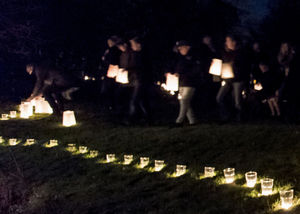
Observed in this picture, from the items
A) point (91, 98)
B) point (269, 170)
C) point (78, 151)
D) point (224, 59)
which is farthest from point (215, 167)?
point (91, 98)

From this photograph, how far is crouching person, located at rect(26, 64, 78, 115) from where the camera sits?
1520cm

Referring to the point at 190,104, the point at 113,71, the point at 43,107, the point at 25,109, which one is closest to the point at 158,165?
the point at 190,104

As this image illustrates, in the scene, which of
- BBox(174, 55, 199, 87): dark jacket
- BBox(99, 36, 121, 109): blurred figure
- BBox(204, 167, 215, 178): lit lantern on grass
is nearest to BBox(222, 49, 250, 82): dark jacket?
BBox(174, 55, 199, 87): dark jacket

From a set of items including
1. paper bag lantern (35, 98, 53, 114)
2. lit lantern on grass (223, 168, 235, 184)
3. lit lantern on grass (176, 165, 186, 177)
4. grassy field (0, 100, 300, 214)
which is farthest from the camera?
paper bag lantern (35, 98, 53, 114)

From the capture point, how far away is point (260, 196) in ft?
21.3

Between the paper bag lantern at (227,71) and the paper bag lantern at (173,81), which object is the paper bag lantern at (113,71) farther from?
the paper bag lantern at (227,71)

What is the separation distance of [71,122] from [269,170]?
722 centimetres

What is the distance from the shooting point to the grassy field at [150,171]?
22.3ft

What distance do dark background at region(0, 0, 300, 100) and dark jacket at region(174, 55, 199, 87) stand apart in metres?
7.94

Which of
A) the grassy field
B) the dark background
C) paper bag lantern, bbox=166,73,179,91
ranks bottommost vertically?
the grassy field

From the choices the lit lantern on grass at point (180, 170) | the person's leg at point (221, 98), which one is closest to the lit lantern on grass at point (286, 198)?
the lit lantern on grass at point (180, 170)

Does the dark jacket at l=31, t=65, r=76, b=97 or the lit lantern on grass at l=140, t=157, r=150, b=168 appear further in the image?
the dark jacket at l=31, t=65, r=76, b=97

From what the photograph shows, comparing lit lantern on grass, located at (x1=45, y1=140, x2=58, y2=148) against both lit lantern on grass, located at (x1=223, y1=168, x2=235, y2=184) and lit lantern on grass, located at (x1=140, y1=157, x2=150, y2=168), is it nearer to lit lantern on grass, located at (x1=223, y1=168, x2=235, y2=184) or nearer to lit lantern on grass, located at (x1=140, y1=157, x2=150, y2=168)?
lit lantern on grass, located at (x1=140, y1=157, x2=150, y2=168)

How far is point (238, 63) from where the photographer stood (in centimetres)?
1235
